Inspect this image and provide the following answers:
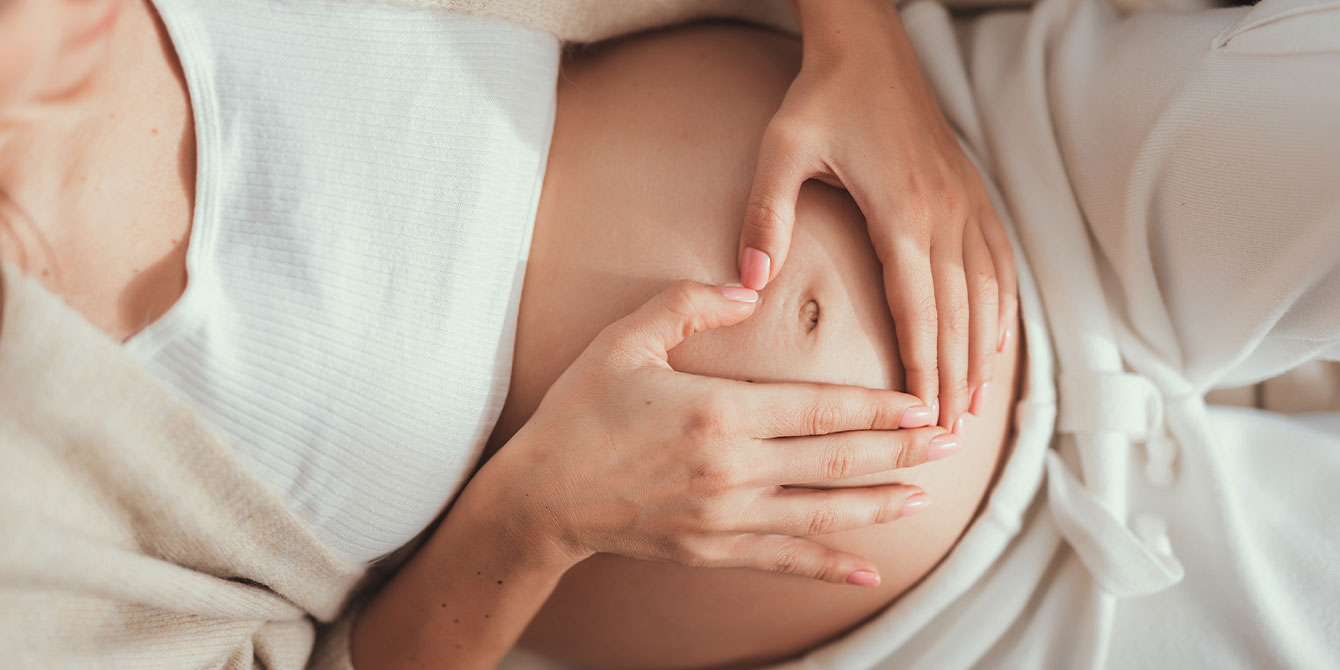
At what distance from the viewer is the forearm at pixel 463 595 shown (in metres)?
0.67

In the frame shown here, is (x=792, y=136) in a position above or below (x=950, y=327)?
above

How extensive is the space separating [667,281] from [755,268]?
0.08 metres

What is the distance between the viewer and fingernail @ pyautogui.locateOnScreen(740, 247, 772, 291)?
0.66m

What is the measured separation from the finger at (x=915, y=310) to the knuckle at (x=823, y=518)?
0.41ft

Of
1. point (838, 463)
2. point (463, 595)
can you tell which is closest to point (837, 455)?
point (838, 463)

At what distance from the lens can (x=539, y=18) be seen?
0.76 m

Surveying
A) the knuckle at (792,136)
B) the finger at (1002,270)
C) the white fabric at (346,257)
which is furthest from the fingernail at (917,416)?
the white fabric at (346,257)

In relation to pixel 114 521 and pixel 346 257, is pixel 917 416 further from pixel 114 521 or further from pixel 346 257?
pixel 114 521

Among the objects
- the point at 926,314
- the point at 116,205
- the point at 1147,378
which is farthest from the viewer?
the point at 1147,378

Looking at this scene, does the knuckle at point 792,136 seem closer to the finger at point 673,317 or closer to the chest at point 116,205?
the finger at point 673,317

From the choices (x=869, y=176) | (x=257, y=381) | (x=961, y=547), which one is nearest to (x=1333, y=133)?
(x=869, y=176)

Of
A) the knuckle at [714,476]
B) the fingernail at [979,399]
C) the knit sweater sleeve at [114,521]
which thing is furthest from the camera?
the fingernail at [979,399]

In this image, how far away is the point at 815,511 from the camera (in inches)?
26.2

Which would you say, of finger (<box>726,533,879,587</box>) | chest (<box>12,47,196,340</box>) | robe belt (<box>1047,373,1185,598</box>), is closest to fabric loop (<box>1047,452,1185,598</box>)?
robe belt (<box>1047,373,1185,598</box>)
